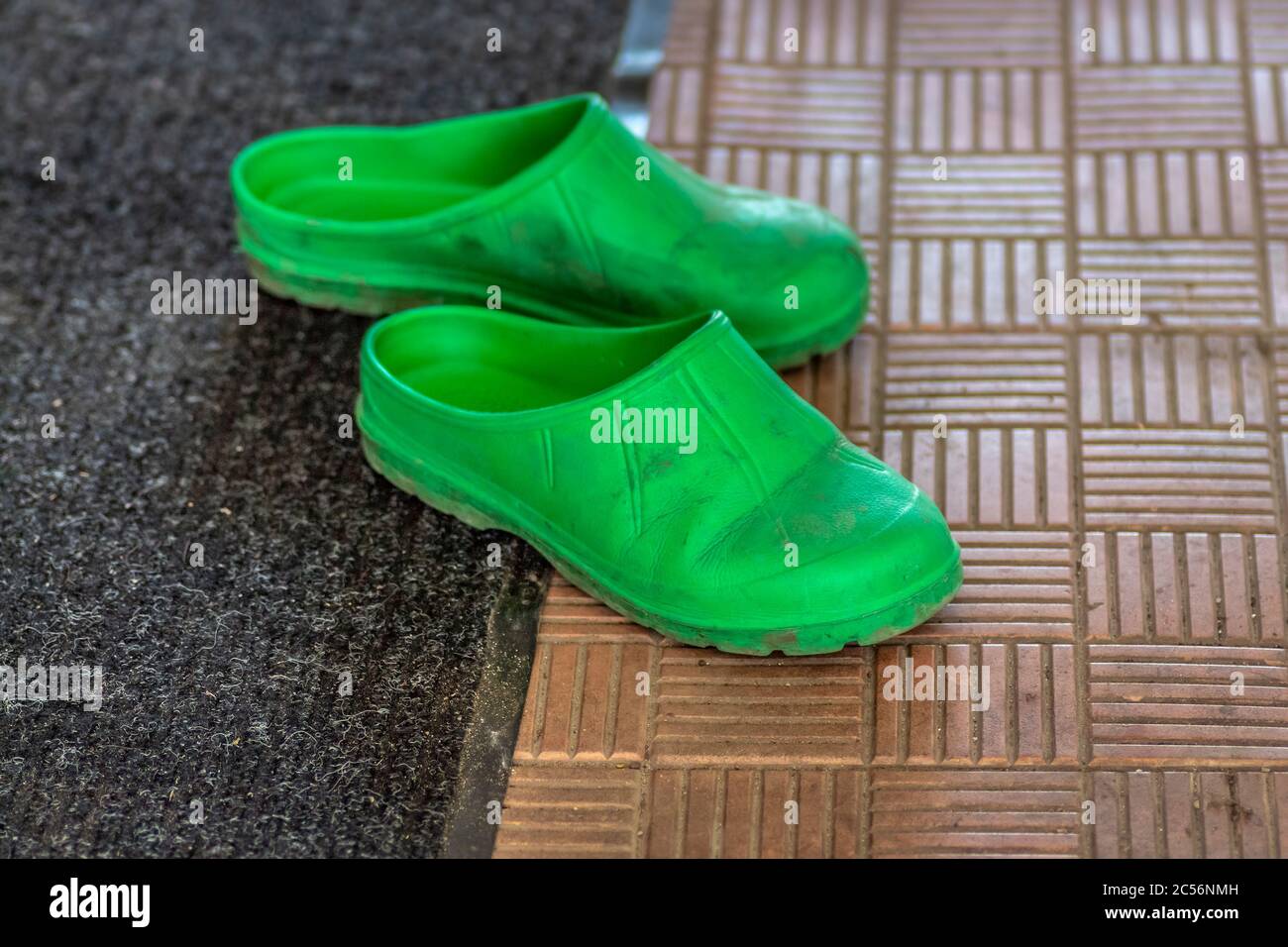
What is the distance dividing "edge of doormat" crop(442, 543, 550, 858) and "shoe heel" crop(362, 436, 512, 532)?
0.07 metres

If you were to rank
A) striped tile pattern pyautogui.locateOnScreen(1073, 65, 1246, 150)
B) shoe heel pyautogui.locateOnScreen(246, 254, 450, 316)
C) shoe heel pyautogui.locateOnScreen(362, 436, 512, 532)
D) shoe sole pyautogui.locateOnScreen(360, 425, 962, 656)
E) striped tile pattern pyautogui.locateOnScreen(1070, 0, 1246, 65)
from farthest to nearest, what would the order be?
1. striped tile pattern pyautogui.locateOnScreen(1070, 0, 1246, 65)
2. striped tile pattern pyautogui.locateOnScreen(1073, 65, 1246, 150)
3. shoe heel pyautogui.locateOnScreen(246, 254, 450, 316)
4. shoe heel pyautogui.locateOnScreen(362, 436, 512, 532)
5. shoe sole pyautogui.locateOnScreen(360, 425, 962, 656)

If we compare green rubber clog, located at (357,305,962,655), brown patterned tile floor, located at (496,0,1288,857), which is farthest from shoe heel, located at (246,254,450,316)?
brown patterned tile floor, located at (496,0,1288,857)

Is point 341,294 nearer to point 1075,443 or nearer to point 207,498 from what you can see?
point 207,498

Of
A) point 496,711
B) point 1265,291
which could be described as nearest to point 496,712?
point 496,711

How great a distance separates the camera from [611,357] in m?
→ 1.98

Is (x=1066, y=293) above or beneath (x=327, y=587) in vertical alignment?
above

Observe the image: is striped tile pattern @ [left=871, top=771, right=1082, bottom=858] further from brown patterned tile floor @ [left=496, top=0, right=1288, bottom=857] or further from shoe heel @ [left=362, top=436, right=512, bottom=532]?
shoe heel @ [left=362, top=436, right=512, bottom=532]

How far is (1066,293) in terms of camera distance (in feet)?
7.73

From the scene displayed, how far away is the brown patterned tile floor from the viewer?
173 cm

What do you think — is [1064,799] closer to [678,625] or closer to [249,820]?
[678,625]

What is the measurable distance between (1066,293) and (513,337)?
35.1 inches

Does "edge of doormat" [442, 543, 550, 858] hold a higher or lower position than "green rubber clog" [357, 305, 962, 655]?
lower

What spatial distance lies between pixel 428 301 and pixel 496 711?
28.9 inches
